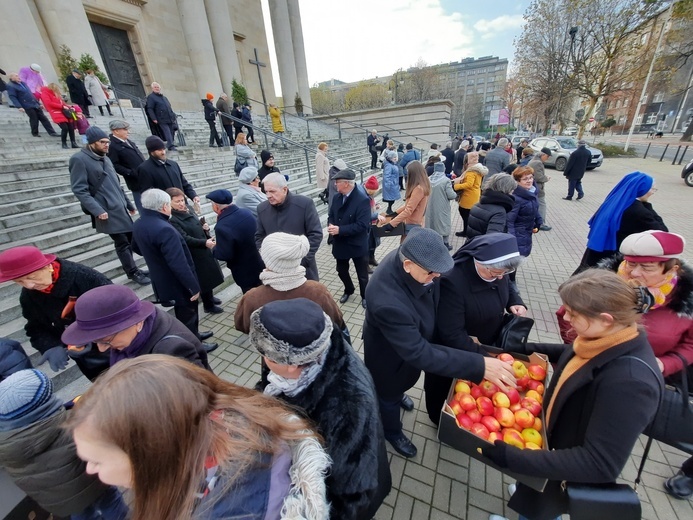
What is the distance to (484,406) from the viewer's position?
163 cm

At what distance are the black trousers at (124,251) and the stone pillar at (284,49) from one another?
871 inches

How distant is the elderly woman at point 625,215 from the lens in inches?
121

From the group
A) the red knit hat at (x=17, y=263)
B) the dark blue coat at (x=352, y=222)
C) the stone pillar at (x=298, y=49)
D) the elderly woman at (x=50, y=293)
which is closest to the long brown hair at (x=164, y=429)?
the elderly woman at (x=50, y=293)

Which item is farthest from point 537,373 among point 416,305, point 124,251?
point 124,251

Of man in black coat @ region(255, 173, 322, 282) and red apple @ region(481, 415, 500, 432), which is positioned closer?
red apple @ region(481, 415, 500, 432)

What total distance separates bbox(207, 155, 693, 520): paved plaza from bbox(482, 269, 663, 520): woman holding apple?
2.68 ft

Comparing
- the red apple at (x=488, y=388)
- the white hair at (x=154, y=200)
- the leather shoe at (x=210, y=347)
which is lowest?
the leather shoe at (x=210, y=347)

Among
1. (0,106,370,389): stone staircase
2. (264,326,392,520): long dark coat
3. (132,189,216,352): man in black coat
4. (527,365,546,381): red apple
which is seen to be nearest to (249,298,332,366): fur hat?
(264,326,392,520): long dark coat

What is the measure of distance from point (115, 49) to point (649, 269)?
21785 millimetres

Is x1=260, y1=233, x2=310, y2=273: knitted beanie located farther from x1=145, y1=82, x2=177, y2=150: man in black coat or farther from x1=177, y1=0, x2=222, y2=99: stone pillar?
x1=177, y1=0, x2=222, y2=99: stone pillar

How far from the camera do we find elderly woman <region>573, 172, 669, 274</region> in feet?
10.1

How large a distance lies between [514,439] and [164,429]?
63.6 inches

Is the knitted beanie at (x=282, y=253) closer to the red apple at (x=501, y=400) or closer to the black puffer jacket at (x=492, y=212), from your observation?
the red apple at (x=501, y=400)

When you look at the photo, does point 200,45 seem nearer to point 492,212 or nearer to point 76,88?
point 76,88
